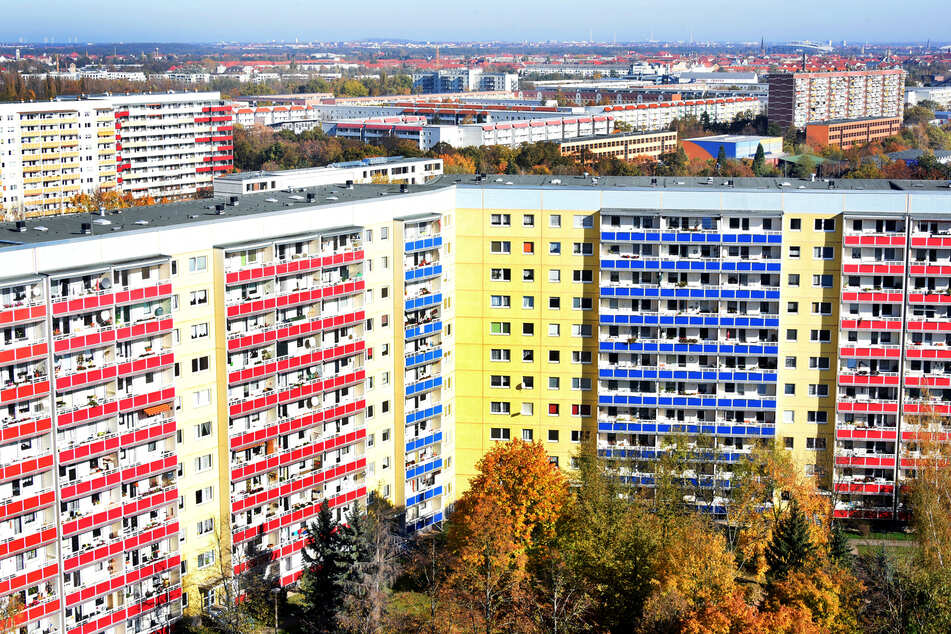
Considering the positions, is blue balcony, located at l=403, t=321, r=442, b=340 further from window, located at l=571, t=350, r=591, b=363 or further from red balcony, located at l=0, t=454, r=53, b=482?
red balcony, located at l=0, t=454, r=53, b=482

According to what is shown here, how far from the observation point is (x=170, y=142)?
104 meters

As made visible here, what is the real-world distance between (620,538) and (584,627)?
7.94 ft

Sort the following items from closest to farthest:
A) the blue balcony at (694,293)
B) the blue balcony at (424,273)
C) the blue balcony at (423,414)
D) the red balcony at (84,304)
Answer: the red balcony at (84,304) < the blue balcony at (424,273) < the blue balcony at (423,414) < the blue balcony at (694,293)

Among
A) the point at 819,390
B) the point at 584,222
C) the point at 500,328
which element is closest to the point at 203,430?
the point at 500,328

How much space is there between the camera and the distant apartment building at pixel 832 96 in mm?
158875

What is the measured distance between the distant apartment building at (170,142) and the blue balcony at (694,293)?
218ft

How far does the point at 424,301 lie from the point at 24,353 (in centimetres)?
1425

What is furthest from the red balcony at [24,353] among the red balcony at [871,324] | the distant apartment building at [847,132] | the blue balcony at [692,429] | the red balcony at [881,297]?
the distant apartment building at [847,132]

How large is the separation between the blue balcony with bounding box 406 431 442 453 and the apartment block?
9 cm

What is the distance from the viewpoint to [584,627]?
3125 centimetres

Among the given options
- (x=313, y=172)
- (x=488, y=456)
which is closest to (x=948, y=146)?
(x=313, y=172)

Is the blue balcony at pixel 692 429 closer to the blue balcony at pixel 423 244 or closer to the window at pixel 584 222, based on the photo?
the window at pixel 584 222

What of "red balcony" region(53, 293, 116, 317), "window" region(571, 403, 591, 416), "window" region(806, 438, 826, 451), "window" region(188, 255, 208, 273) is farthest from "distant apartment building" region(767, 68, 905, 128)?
"red balcony" region(53, 293, 116, 317)

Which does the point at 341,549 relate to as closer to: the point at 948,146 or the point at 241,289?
the point at 241,289
